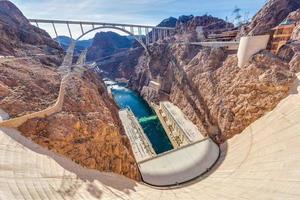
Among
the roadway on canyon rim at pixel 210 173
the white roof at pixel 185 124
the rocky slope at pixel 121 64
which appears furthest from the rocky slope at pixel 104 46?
the roadway on canyon rim at pixel 210 173

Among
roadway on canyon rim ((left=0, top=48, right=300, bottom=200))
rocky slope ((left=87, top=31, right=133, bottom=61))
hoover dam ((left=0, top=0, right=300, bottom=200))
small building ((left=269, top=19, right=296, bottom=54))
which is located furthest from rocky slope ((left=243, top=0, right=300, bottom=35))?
rocky slope ((left=87, top=31, right=133, bottom=61))

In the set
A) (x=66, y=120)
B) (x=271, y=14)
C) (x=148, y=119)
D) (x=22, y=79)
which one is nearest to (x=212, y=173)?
(x=66, y=120)

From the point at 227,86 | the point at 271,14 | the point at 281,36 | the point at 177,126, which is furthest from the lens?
the point at 271,14

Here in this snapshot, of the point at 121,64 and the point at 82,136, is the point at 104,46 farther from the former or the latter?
the point at 82,136

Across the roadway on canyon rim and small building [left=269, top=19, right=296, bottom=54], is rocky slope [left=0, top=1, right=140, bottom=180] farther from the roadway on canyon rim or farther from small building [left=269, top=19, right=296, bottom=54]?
small building [left=269, top=19, right=296, bottom=54]

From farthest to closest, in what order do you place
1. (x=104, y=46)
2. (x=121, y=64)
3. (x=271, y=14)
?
(x=104, y=46), (x=121, y=64), (x=271, y=14)

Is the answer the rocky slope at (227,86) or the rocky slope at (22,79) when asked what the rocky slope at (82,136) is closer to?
the rocky slope at (22,79)

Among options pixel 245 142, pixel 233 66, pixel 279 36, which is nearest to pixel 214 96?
pixel 233 66
